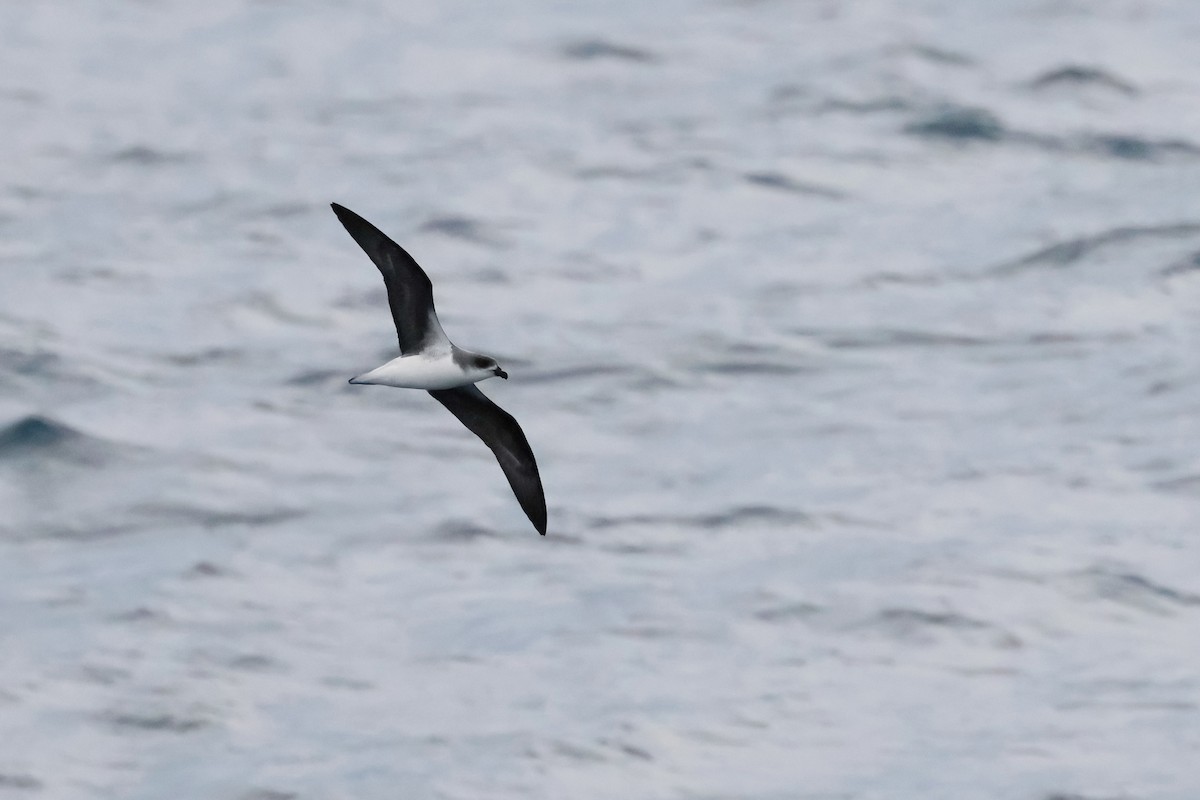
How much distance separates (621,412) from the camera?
28.2m

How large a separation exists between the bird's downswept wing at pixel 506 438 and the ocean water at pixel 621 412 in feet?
21.7

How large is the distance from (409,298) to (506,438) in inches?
58.7

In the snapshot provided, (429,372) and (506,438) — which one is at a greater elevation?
(429,372)

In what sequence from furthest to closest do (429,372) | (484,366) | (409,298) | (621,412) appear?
(621,412) → (409,298) → (484,366) → (429,372)

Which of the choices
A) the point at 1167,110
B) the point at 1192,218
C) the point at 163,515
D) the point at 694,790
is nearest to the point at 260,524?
the point at 163,515

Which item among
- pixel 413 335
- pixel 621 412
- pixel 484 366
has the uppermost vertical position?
pixel 413 335

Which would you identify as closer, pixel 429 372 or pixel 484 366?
pixel 429 372

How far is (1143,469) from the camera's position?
26078 mm

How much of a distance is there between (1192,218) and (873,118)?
271 inches

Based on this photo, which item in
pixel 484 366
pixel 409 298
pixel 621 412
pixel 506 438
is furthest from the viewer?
pixel 621 412

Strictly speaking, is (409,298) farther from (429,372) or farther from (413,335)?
(429,372)

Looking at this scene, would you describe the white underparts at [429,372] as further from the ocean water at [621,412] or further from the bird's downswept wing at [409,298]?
the ocean water at [621,412]

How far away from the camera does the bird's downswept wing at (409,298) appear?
12703mm

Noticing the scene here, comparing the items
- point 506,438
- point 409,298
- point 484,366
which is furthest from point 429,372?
point 506,438
